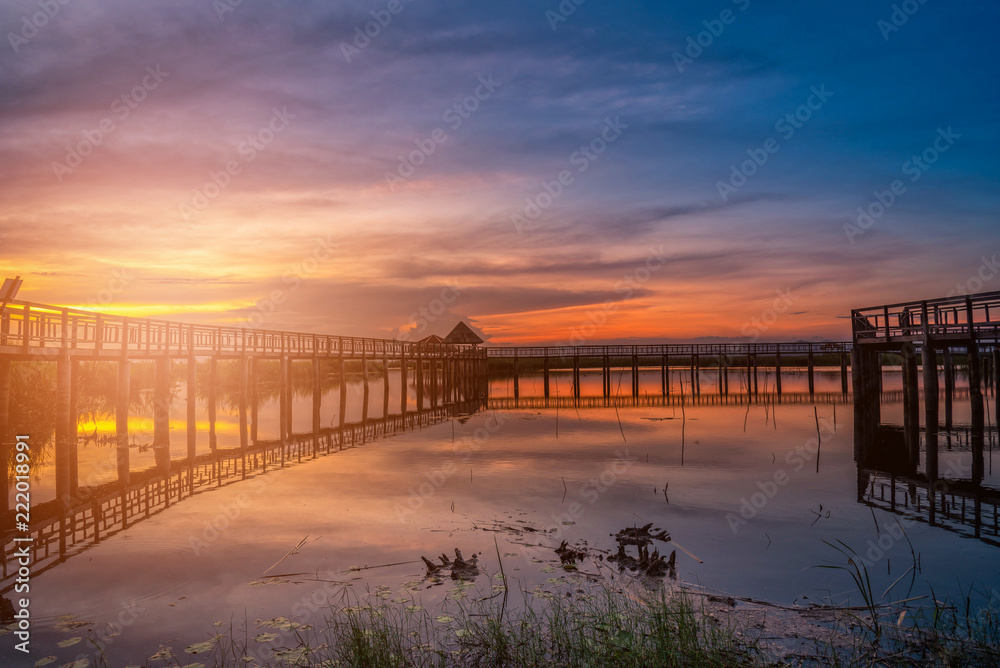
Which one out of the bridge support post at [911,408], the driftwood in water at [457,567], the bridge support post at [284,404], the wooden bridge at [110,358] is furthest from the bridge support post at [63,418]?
the bridge support post at [911,408]

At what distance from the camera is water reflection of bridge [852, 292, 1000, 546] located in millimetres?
10711

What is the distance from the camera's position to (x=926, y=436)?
17250 millimetres

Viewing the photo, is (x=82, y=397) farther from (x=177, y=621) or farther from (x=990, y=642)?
(x=990, y=642)

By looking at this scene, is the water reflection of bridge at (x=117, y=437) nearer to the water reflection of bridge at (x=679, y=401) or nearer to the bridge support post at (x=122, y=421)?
the bridge support post at (x=122, y=421)

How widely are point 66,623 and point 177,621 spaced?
3.79 feet

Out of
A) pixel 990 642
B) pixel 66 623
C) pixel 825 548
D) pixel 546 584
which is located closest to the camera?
pixel 990 642

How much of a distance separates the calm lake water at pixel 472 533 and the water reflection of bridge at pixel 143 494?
0.36m

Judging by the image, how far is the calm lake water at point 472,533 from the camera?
6.67 meters

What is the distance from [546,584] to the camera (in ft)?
23.3

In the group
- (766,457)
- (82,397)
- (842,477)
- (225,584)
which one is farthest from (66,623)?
(82,397)

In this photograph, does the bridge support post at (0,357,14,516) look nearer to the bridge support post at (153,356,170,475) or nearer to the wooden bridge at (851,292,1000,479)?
the bridge support post at (153,356,170,475)

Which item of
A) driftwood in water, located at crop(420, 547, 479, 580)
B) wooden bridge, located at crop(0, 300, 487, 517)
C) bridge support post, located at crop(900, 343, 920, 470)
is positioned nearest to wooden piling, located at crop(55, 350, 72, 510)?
wooden bridge, located at crop(0, 300, 487, 517)

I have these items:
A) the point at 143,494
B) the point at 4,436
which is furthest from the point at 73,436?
the point at 143,494

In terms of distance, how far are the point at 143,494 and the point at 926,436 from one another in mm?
21133
